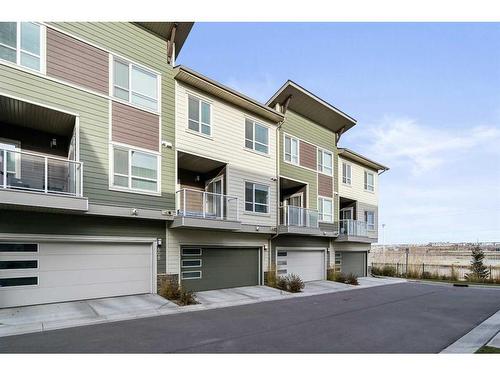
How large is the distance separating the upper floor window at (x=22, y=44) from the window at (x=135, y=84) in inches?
96.8

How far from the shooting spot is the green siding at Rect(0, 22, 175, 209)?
10.6 metres

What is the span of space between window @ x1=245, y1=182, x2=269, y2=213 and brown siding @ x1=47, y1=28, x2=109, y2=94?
7.58 meters

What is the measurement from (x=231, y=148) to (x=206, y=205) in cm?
317

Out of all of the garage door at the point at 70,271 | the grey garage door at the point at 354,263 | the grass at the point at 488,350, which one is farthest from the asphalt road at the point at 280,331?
the grey garage door at the point at 354,263

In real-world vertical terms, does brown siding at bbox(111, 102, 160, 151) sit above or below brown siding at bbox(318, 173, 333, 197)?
above

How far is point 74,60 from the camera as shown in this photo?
11516 mm

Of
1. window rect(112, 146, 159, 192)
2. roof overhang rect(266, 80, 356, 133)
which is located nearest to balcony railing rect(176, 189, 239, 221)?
window rect(112, 146, 159, 192)

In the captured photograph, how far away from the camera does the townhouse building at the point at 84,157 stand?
1016 centimetres

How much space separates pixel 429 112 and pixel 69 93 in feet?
59.5

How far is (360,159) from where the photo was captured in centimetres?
2622

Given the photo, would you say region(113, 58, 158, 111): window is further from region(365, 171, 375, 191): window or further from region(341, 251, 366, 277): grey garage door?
region(365, 171, 375, 191): window

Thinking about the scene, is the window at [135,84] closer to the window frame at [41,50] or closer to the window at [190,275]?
the window frame at [41,50]

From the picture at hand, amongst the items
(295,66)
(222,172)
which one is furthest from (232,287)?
(295,66)

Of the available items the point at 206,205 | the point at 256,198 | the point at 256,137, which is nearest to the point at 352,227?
the point at 256,198
